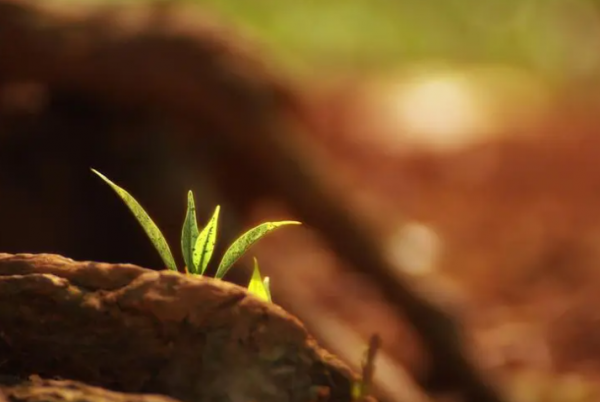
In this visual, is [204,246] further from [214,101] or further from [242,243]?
[214,101]

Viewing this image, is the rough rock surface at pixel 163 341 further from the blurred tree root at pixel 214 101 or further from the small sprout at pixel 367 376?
the blurred tree root at pixel 214 101

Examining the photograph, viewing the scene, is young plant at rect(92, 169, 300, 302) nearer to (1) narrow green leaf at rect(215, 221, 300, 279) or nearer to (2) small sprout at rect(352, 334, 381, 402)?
(1) narrow green leaf at rect(215, 221, 300, 279)

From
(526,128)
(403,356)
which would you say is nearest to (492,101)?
(526,128)

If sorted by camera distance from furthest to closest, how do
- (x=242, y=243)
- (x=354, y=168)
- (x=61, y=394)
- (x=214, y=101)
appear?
(x=354, y=168)
(x=214, y=101)
(x=242, y=243)
(x=61, y=394)

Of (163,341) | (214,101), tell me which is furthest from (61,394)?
(214,101)

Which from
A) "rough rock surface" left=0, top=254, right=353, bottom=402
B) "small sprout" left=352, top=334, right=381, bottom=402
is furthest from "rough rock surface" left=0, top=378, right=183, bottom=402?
"small sprout" left=352, top=334, right=381, bottom=402

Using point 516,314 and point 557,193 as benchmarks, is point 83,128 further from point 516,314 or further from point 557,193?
point 557,193
